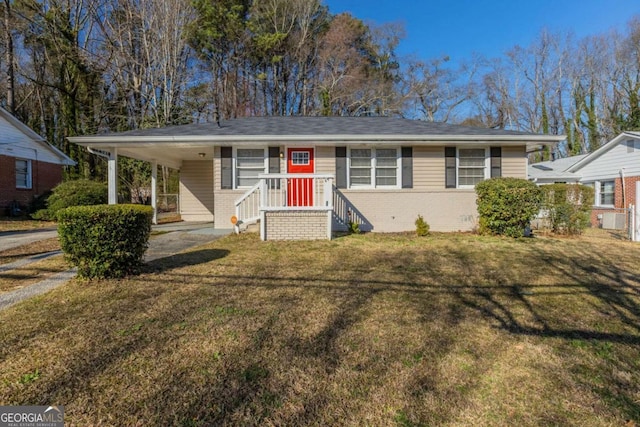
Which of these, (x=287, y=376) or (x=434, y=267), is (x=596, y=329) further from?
(x=287, y=376)

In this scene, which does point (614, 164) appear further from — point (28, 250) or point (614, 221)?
point (28, 250)

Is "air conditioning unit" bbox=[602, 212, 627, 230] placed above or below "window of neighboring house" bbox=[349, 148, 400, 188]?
below

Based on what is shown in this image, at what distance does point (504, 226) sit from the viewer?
819 centimetres

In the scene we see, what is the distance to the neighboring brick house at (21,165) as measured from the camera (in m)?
13.9

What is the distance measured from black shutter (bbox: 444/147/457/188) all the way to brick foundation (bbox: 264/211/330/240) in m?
4.23

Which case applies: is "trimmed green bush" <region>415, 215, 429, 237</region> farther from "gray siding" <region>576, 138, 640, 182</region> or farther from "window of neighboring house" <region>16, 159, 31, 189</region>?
"window of neighboring house" <region>16, 159, 31, 189</region>

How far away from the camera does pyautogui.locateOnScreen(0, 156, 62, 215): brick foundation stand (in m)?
13.8

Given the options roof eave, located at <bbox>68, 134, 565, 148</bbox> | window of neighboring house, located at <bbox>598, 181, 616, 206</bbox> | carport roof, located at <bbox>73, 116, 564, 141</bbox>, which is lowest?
window of neighboring house, located at <bbox>598, 181, 616, 206</bbox>

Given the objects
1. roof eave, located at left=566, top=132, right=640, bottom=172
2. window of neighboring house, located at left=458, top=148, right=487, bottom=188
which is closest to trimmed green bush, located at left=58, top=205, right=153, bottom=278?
window of neighboring house, located at left=458, top=148, right=487, bottom=188

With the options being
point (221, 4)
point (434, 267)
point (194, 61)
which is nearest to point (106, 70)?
point (194, 61)

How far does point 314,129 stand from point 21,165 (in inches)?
584

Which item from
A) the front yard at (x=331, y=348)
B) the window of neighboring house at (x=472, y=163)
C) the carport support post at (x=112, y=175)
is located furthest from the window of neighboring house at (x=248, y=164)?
the window of neighboring house at (x=472, y=163)

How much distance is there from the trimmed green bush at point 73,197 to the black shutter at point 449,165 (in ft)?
41.5

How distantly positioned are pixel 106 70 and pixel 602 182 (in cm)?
2736
